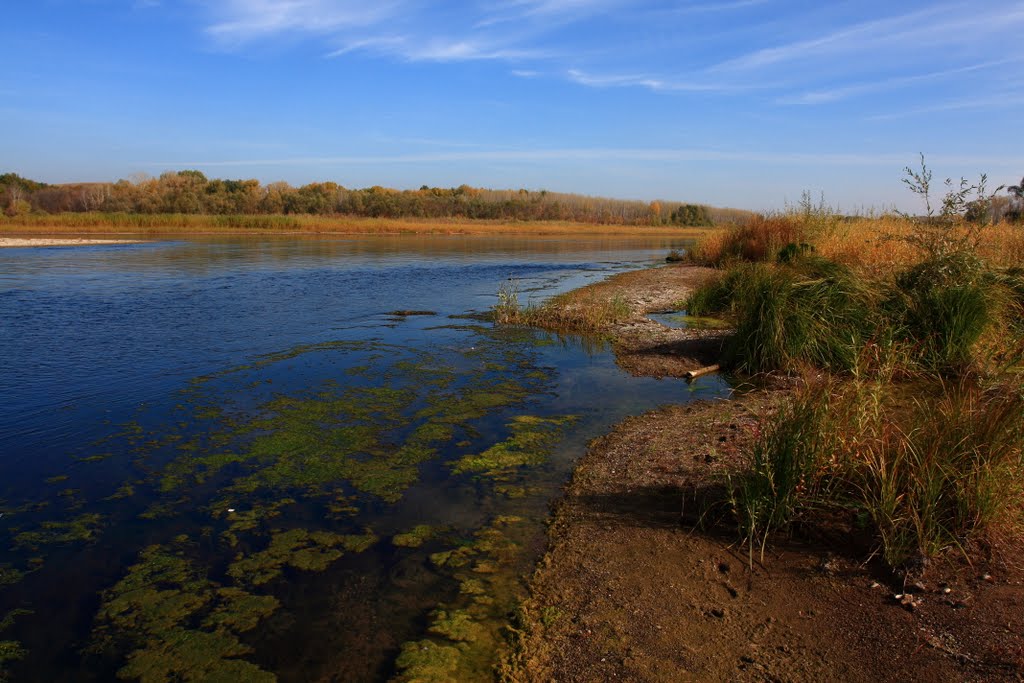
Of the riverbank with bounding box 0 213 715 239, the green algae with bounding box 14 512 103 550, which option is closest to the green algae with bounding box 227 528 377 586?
the green algae with bounding box 14 512 103 550

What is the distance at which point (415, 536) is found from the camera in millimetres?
4789

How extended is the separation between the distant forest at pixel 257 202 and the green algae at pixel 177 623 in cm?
6422

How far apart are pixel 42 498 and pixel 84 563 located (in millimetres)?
1355

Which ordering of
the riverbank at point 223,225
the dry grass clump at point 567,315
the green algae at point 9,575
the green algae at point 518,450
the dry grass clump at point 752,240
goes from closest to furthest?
the green algae at point 9,575 → the green algae at point 518,450 → the dry grass clump at point 567,315 → the dry grass clump at point 752,240 → the riverbank at point 223,225

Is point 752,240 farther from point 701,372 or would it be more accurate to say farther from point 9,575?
point 9,575

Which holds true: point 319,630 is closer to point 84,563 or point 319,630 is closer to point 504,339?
point 84,563

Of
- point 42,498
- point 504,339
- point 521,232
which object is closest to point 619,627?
point 42,498

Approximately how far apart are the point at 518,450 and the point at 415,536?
1.88 metres

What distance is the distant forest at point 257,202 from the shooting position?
207ft

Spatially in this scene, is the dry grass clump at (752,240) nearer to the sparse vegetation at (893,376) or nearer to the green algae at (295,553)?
the sparse vegetation at (893,376)

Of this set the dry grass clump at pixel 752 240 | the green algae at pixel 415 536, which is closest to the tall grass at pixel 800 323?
the green algae at pixel 415 536

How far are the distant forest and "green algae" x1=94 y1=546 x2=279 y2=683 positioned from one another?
6422 cm

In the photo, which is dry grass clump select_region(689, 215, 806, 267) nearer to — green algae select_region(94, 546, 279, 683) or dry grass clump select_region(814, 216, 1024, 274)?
dry grass clump select_region(814, 216, 1024, 274)

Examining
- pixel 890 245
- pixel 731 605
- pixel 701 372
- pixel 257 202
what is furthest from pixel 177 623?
pixel 257 202
